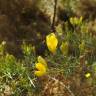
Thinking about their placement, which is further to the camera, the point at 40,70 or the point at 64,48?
the point at 64,48

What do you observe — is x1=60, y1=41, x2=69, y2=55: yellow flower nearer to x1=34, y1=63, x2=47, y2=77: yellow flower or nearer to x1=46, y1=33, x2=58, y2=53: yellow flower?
x1=46, y1=33, x2=58, y2=53: yellow flower

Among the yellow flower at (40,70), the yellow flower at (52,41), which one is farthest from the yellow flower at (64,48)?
the yellow flower at (40,70)

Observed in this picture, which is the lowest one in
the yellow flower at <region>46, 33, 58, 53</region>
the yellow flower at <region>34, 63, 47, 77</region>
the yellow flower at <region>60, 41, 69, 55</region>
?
the yellow flower at <region>34, 63, 47, 77</region>

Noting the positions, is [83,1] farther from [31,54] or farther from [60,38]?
[31,54]

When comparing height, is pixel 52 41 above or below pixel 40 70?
above

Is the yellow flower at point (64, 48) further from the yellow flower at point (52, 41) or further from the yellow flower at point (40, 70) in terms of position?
the yellow flower at point (40, 70)

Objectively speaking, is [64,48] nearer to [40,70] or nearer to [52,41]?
[52,41]

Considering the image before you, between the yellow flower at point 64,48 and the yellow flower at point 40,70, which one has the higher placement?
the yellow flower at point 64,48

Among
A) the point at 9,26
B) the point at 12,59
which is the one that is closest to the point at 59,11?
the point at 9,26

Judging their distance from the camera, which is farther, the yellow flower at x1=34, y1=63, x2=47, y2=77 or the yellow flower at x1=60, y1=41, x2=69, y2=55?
the yellow flower at x1=60, y1=41, x2=69, y2=55

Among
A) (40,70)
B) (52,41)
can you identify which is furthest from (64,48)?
(40,70)

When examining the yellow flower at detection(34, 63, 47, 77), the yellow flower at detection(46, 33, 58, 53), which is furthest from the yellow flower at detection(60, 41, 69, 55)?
the yellow flower at detection(34, 63, 47, 77)
